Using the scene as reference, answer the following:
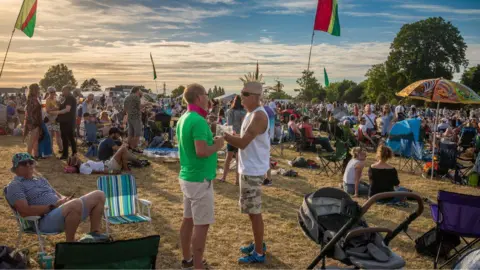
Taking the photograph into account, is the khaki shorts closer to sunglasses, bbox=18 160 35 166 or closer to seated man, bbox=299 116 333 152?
sunglasses, bbox=18 160 35 166

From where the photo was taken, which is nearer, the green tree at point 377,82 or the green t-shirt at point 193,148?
the green t-shirt at point 193,148

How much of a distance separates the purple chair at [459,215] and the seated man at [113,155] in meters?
6.64

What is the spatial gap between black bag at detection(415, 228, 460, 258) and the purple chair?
239 mm

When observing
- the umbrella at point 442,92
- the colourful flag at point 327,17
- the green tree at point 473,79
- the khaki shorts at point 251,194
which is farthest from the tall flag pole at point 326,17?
the green tree at point 473,79

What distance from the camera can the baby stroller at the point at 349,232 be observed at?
316cm

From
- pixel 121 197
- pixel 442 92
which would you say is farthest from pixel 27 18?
pixel 442 92

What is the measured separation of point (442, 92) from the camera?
8.68 m

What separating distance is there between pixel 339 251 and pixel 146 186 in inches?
216

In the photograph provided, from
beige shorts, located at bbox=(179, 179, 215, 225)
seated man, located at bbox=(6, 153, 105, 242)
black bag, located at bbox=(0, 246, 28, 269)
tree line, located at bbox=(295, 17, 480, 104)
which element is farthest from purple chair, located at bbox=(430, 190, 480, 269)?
tree line, located at bbox=(295, 17, 480, 104)

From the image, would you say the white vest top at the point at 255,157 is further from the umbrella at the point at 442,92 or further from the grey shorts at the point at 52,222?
the umbrella at the point at 442,92

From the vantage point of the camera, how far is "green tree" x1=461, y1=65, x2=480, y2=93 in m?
53.9

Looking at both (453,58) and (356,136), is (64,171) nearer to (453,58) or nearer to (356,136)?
(356,136)

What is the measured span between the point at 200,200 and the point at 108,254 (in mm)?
1191

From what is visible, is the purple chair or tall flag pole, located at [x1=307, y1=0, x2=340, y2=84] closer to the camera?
the purple chair
